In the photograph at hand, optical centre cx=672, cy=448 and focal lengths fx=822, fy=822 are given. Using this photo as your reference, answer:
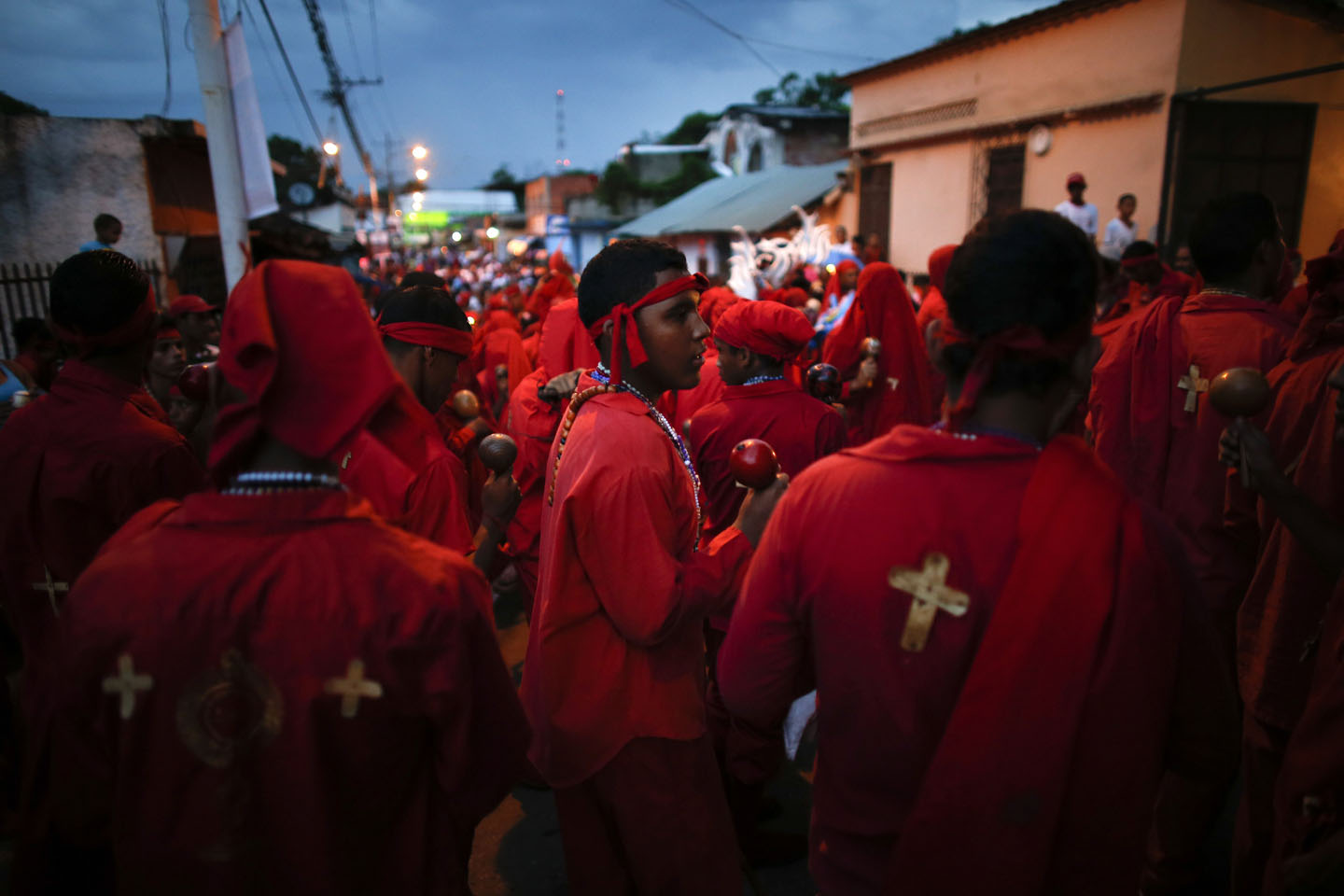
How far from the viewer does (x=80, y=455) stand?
2.52 meters

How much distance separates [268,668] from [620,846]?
1.39m

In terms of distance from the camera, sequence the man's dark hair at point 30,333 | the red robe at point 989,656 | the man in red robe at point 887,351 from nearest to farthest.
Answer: the red robe at point 989,656, the man's dark hair at point 30,333, the man in red robe at point 887,351

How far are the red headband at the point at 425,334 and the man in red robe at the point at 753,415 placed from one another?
1.22 m

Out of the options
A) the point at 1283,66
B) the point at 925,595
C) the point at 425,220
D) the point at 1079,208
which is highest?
the point at 425,220

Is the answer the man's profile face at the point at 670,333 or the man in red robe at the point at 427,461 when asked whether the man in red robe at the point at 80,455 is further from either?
the man's profile face at the point at 670,333

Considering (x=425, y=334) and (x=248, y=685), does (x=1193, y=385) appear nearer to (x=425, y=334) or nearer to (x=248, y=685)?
(x=425, y=334)

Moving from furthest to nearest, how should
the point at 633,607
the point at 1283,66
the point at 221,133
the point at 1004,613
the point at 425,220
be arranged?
the point at 425,220, the point at 1283,66, the point at 221,133, the point at 633,607, the point at 1004,613

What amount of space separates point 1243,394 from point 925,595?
1.31m

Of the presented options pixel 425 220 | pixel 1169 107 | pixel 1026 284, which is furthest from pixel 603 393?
pixel 425 220

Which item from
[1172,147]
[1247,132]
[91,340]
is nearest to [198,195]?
[91,340]

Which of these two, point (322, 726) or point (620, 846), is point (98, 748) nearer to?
point (322, 726)

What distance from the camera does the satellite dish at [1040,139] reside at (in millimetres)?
12578

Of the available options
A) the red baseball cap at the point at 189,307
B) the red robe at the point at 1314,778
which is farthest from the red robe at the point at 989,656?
the red baseball cap at the point at 189,307

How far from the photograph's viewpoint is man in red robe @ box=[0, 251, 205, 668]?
2520mm
